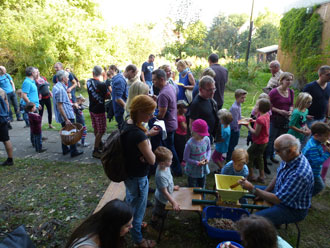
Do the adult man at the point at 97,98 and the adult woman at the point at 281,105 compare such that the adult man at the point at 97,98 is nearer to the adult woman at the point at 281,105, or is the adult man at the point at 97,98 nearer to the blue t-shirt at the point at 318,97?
the adult woman at the point at 281,105

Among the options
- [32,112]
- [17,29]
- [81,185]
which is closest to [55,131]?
[32,112]

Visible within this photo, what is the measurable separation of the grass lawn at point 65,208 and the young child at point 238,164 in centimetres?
87

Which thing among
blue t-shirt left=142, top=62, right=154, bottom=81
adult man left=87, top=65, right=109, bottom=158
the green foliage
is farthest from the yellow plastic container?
the green foliage

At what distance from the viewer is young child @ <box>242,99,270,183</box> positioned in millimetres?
3738

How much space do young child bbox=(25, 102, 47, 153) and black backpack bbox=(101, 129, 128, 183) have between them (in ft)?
12.4

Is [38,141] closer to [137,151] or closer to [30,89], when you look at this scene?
[30,89]

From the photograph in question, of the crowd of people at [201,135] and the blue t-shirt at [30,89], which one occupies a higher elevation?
the blue t-shirt at [30,89]

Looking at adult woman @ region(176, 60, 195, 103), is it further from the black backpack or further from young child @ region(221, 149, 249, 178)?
the black backpack

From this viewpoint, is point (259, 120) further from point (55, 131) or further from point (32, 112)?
point (55, 131)

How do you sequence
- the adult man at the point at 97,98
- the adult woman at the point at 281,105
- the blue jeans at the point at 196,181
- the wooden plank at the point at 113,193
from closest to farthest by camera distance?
the blue jeans at the point at 196,181 < the wooden plank at the point at 113,193 < the adult woman at the point at 281,105 < the adult man at the point at 97,98

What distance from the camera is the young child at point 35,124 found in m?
5.13

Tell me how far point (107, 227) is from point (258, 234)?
3.58 feet

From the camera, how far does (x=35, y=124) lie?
5211 millimetres

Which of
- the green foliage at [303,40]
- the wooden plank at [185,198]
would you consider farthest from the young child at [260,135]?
the green foliage at [303,40]
